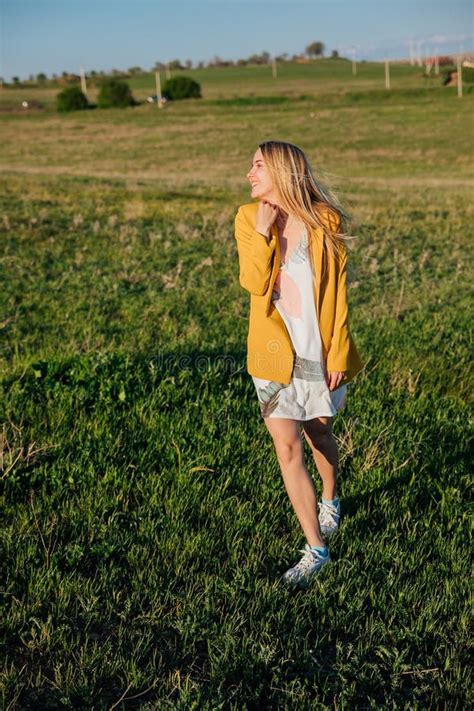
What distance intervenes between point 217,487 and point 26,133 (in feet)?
196

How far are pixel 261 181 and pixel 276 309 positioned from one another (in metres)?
0.62

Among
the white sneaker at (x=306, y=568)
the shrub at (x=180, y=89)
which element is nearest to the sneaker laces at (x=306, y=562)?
the white sneaker at (x=306, y=568)

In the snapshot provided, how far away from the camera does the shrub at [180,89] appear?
82.9m

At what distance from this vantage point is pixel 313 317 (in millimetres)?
3541

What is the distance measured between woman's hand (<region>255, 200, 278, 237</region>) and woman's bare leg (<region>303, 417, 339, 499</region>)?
3.20 ft

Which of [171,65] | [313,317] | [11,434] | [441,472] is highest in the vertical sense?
[171,65]

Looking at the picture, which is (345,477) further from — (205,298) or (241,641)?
(205,298)

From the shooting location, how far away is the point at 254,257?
Result: 339cm

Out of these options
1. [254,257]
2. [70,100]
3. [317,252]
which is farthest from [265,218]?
[70,100]

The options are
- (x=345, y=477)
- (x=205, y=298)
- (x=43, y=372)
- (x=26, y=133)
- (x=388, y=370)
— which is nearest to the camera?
(x=345, y=477)

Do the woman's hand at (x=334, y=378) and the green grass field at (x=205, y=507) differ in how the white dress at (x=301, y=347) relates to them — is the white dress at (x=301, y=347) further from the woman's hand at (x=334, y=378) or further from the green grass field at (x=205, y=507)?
the green grass field at (x=205, y=507)

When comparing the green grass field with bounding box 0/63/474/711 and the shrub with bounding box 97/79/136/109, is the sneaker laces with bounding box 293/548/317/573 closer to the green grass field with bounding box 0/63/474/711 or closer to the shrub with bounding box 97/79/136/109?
the green grass field with bounding box 0/63/474/711

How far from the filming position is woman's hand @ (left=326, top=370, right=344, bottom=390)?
355 centimetres

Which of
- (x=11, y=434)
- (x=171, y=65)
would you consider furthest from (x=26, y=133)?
(x=171, y=65)
